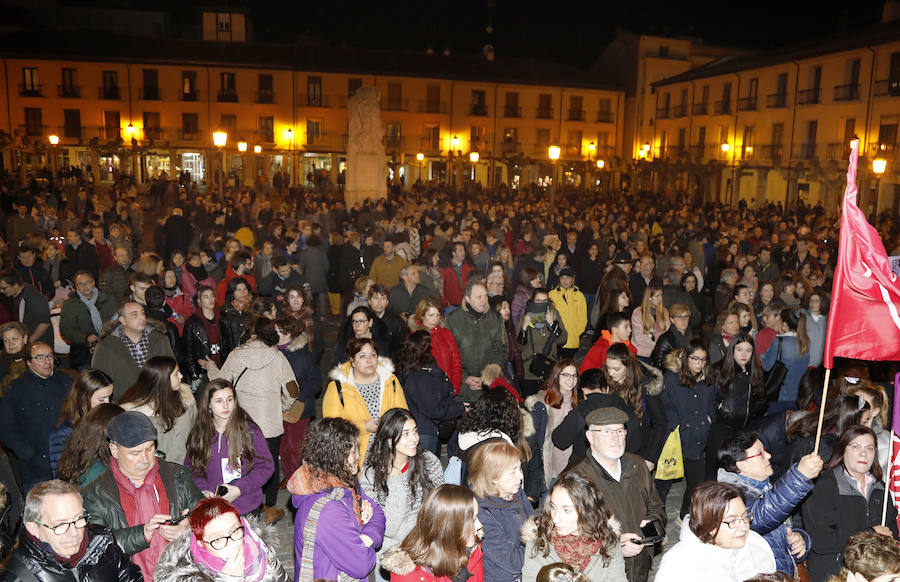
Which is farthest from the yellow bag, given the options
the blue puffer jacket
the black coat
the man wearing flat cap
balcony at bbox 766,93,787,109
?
balcony at bbox 766,93,787,109

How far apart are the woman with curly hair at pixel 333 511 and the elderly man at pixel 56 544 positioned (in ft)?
2.94

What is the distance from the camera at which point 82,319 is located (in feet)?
24.7

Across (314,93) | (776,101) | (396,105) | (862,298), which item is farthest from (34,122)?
(862,298)

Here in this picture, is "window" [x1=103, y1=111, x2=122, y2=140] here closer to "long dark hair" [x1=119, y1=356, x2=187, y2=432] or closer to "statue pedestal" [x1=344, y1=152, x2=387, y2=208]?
"statue pedestal" [x1=344, y1=152, x2=387, y2=208]

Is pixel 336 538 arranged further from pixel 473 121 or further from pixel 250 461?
pixel 473 121

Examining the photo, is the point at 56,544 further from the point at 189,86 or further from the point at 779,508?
the point at 189,86

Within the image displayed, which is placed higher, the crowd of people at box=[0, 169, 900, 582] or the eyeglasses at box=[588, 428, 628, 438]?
the eyeglasses at box=[588, 428, 628, 438]

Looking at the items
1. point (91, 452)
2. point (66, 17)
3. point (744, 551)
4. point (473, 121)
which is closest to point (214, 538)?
point (91, 452)

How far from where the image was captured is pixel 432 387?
5.52 metres

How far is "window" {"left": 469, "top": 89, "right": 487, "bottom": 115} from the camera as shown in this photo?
4638 cm

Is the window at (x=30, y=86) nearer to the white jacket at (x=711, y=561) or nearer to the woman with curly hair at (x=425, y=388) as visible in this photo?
the woman with curly hair at (x=425, y=388)

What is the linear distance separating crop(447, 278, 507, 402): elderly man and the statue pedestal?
42.3 feet

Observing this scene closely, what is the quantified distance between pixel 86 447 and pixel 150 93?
144 ft

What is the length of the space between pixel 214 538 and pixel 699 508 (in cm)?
215
